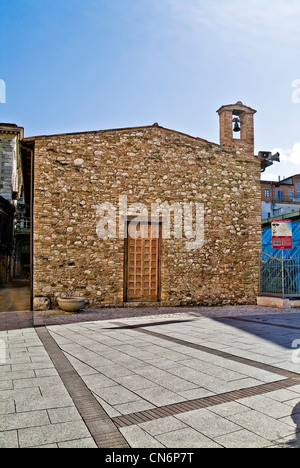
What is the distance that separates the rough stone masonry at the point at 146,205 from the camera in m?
10.7

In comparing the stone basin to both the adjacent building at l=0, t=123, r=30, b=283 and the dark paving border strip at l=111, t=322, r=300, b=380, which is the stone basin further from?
the adjacent building at l=0, t=123, r=30, b=283

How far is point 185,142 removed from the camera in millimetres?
12133

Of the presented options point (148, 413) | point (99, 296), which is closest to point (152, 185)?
point (99, 296)

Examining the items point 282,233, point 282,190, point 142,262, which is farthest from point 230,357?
point 282,190

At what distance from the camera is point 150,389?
3.78m

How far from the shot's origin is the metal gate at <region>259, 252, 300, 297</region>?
11.8 meters

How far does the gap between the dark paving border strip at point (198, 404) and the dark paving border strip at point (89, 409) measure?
0.40ft

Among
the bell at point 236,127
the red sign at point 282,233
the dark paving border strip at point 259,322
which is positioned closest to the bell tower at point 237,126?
the bell at point 236,127

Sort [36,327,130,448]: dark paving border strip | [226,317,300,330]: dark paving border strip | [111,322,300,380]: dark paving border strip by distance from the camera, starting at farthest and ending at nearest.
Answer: [226,317,300,330]: dark paving border strip → [111,322,300,380]: dark paving border strip → [36,327,130,448]: dark paving border strip

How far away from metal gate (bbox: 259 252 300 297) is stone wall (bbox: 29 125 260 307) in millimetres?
312

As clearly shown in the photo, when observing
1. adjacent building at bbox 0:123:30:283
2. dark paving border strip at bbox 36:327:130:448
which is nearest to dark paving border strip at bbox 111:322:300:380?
dark paving border strip at bbox 36:327:130:448

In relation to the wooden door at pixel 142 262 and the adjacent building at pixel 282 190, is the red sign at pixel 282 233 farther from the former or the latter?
the adjacent building at pixel 282 190

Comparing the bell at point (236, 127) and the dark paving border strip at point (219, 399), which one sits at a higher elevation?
the bell at point (236, 127)

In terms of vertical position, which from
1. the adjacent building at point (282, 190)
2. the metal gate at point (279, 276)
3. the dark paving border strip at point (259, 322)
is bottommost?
the dark paving border strip at point (259, 322)
